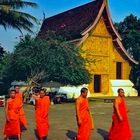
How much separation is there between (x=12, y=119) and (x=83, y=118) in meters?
2.03

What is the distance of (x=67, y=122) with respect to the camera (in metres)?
16.5

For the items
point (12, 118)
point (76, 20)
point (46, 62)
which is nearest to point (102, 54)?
point (76, 20)

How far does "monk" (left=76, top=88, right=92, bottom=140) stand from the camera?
1121 centimetres

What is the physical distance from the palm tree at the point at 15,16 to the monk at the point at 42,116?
16.0 metres

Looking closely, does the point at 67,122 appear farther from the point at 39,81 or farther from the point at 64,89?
the point at 64,89

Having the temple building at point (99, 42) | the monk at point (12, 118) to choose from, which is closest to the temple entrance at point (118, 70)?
the temple building at point (99, 42)

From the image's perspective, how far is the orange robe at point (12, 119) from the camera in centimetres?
1184

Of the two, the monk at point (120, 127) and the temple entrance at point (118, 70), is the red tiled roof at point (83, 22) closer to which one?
the temple entrance at point (118, 70)

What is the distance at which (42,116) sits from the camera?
12203 mm

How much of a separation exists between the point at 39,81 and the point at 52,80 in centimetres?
85

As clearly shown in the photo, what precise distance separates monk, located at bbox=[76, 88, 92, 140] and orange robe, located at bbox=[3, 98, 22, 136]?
179 centimetres

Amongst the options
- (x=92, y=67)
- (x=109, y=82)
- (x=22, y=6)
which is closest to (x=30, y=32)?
(x=22, y=6)

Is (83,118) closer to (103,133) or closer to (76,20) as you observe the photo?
(103,133)

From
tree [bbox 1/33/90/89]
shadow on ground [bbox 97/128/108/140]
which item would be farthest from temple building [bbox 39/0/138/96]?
shadow on ground [bbox 97/128/108/140]
